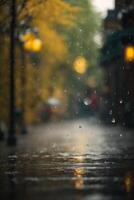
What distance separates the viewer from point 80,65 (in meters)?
81.0

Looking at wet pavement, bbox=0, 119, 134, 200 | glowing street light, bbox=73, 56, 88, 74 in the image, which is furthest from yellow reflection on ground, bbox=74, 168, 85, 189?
glowing street light, bbox=73, 56, 88, 74

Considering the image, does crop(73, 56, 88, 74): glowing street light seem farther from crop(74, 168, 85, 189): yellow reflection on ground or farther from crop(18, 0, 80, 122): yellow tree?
crop(74, 168, 85, 189): yellow reflection on ground

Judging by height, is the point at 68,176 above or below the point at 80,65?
below

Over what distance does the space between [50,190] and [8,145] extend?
17591mm

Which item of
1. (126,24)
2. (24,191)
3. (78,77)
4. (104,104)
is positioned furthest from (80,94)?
(24,191)

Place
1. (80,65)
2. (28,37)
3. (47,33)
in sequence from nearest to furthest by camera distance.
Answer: (28,37) → (47,33) → (80,65)

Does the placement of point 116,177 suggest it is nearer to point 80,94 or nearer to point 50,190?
point 50,190

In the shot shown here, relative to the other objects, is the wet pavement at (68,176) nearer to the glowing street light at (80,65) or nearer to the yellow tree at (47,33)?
the yellow tree at (47,33)

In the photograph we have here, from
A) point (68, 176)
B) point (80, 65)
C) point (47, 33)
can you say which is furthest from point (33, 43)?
point (80, 65)

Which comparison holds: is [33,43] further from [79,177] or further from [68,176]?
→ [79,177]

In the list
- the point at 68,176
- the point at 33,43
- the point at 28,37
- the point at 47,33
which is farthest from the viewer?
the point at 47,33

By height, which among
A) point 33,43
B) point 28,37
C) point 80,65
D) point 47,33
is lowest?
point 33,43

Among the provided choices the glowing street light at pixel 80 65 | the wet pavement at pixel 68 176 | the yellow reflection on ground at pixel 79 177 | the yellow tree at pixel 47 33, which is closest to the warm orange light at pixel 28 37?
the yellow tree at pixel 47 33

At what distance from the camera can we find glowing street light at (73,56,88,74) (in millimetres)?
80844
